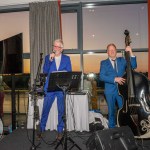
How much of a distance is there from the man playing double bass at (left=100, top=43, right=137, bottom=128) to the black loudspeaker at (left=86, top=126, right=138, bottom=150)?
0.78 meters

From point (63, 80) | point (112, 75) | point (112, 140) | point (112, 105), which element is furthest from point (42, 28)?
point (112, 140)

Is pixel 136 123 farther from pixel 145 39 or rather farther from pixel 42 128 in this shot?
pixel 145 39

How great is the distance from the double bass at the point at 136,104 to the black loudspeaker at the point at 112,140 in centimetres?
37

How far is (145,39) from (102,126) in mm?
2109

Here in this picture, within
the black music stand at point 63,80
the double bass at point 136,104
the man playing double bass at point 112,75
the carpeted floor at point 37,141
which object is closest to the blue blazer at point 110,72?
the man playing double bass at point 112,75

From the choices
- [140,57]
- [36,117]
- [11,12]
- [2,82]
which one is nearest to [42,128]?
[36,117]

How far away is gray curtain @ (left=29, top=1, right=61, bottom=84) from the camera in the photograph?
490 centimetres

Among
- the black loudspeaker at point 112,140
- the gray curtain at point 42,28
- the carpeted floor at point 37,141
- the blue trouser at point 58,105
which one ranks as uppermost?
the gray curtain at point 42,28

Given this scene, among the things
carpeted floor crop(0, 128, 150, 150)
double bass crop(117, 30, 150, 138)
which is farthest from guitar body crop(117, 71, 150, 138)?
carpeted floor crop(0, 128, 150, 150)

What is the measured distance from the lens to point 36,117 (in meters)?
3.21

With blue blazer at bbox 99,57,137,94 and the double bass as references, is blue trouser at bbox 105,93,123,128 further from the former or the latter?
the double bass

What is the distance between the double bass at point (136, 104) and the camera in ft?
Answer: 9.95

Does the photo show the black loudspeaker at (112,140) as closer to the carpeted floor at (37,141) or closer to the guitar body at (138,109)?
the guitar body at (138,109)

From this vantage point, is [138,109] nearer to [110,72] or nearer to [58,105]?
[110,72]
